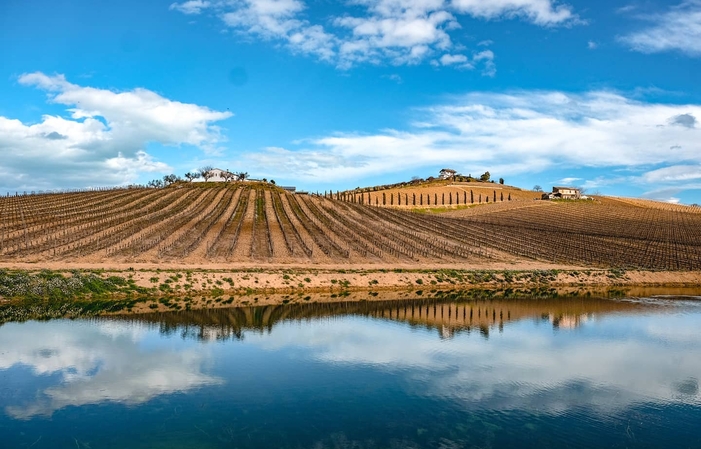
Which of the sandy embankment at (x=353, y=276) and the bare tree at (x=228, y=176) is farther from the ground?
the bare tree at (x=228, y=176)

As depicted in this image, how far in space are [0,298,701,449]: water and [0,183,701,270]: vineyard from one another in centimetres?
2312

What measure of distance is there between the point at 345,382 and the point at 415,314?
19.0 meters

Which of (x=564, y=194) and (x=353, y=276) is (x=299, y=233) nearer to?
(x=353, y=276)

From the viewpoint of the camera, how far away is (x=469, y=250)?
241ft

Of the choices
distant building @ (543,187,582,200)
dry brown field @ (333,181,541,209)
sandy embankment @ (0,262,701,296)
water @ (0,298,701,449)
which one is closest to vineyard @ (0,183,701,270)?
sandy embankment @ (0,262,701,296)

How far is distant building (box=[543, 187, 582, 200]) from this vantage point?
471 feet

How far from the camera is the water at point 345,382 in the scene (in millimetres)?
18656

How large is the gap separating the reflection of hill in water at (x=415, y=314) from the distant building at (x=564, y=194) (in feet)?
321

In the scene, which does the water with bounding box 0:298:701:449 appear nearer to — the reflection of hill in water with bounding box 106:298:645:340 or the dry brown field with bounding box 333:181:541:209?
the reflection of hill in water with bounding box 106:298:645:340

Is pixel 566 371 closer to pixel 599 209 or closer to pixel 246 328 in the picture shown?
pixel 246 328

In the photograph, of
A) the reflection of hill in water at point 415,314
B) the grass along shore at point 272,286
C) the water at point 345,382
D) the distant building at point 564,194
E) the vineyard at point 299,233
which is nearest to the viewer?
the water at point 345,382

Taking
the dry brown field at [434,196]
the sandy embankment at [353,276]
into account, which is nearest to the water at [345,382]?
the sandy embankment at [353,276]

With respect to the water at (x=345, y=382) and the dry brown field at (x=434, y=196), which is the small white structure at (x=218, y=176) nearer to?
the dry brown field at (x=434, y=196)

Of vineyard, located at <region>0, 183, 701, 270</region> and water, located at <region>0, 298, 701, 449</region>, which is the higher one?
vineyard, located at <region>0, 183, 701, 270</region>
